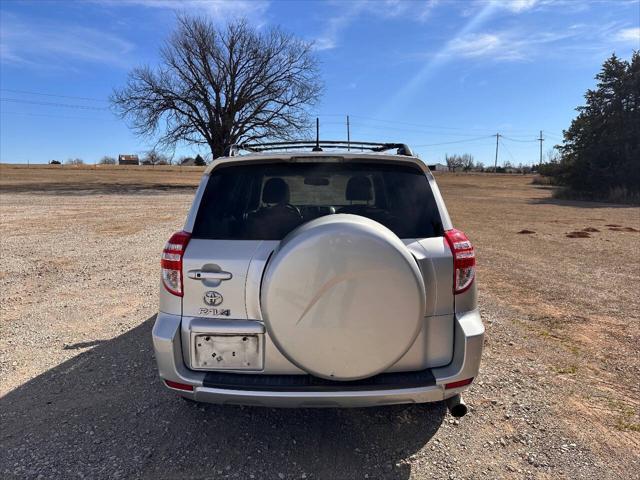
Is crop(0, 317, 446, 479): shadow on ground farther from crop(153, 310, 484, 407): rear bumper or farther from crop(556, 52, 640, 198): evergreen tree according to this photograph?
crop(556, 52, 640, 198): evergreen tree

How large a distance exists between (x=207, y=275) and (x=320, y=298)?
26.3 inches

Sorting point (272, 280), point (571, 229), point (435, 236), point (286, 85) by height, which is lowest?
point (571, 229)

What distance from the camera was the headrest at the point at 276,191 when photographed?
3314mm

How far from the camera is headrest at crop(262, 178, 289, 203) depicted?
3.31 meters

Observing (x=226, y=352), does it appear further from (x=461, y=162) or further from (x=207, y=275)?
(x=461, y=162)

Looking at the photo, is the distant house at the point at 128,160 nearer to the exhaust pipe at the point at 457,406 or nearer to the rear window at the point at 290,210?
the rear window at the point at 290,210

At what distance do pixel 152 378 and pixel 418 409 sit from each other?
7.02 feet

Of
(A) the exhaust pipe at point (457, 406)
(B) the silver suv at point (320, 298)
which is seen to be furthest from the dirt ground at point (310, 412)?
(B) the silver suv at point (320, 298)

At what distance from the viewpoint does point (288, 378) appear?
95.3 inches

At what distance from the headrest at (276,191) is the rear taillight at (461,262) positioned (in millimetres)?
1286

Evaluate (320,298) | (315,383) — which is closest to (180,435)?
(315,383)

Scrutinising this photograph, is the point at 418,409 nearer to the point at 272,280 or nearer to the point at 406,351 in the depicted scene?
the point at 406,351

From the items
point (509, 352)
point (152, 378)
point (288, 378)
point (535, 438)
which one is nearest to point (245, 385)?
point (288, 378)

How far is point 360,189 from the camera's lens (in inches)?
125
